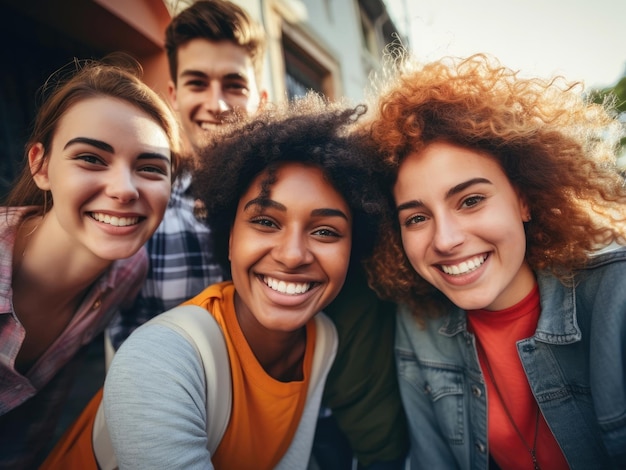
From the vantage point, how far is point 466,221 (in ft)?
4.44

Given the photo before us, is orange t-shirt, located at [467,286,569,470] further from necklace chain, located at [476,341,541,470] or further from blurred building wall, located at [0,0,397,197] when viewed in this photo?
blurred building wall, located at [0,0,397,197]

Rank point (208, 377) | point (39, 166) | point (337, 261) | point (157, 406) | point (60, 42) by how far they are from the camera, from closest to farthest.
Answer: point (157, 406) → point (208, 377) → point (337, 261) → point (39, 166) → point (60, 42)

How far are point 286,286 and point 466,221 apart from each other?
2.53 ft

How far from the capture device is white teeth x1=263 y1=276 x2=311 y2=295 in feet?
4.64

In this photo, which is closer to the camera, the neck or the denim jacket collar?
the denim jacket collar

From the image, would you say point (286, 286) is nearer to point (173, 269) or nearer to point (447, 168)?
point (447, 168)

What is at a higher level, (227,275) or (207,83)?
(207,83)

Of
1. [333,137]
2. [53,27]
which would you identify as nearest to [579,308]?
[333,137]

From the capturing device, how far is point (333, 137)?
5.09 feet

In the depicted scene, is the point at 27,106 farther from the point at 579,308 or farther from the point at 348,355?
the point at 579,308

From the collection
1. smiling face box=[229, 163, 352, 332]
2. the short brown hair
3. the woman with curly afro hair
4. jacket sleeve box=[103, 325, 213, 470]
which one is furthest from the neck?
the short brown hair

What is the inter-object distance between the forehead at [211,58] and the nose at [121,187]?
1358 millimetres

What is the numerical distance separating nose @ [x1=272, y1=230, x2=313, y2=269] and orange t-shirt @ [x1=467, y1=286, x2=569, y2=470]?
2.93ft

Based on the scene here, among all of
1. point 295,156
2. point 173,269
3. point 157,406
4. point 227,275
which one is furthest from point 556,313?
point 173,269
